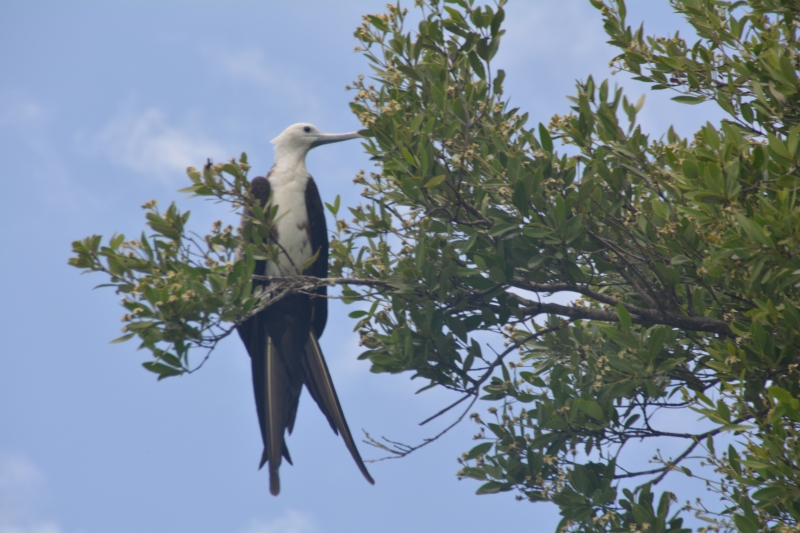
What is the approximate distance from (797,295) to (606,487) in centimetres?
140

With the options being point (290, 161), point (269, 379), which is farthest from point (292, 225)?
point (269, 379)

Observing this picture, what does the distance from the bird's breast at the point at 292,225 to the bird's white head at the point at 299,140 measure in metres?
0.47

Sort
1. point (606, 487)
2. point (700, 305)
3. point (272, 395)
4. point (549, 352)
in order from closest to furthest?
1. point (700, 305)
2. point (606, 487)
3. point (549, 352)
4. point (272, 395)

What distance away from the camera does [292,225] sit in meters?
5.46

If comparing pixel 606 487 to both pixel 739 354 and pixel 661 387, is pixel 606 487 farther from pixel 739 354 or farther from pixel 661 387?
pixel 739 354

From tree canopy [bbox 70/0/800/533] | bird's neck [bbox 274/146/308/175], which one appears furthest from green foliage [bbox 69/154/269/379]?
bird's neck [bbox 274/146/308/175]

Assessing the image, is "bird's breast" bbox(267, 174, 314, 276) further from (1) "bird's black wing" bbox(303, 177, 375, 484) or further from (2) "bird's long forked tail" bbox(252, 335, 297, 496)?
(2) "bird's long forked tail" bbox(252, 335, 297, 496)

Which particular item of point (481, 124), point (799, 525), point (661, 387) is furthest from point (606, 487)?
point (481, 124)

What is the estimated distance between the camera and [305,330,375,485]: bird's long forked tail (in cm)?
466

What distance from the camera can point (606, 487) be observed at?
12.8 feet

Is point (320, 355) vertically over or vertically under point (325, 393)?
over

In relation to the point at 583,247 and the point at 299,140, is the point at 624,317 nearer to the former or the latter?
the point at 583,247

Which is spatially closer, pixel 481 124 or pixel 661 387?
pixel 661 387

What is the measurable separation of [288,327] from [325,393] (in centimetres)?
69
